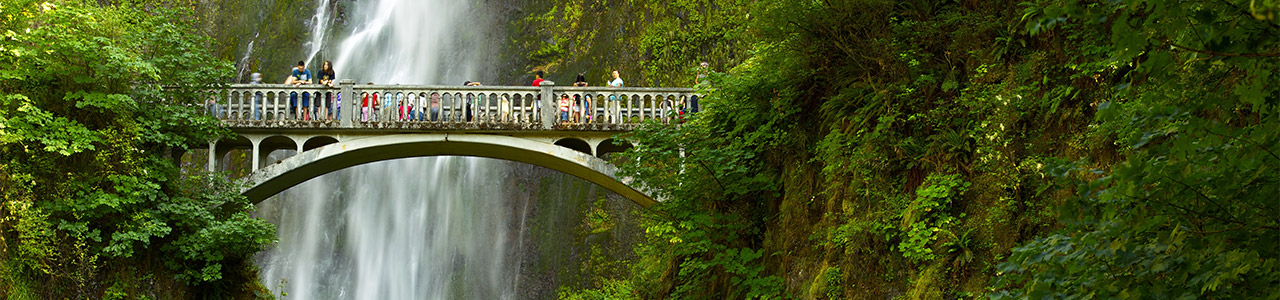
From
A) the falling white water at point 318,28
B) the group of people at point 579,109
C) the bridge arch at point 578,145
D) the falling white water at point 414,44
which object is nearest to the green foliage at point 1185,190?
the group of people at point 579,109

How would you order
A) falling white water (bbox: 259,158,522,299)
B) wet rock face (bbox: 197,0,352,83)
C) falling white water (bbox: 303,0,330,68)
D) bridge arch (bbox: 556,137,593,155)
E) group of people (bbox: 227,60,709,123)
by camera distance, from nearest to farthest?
group of people (bbox: 227,60,709,123) → bridge arch (bbox: 556,137,593,155) → falling white water (bbox: 259,158,522,299) → falling white water (bbox: 303,0,330,68) → wet rock face (bbox: 197,0,352,83)

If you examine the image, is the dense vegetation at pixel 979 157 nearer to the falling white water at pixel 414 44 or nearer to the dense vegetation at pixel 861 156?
the dense vegetation at pixel 861 156

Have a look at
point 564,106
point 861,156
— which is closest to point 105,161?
point 564,106

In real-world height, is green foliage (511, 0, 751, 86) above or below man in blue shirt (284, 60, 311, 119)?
above

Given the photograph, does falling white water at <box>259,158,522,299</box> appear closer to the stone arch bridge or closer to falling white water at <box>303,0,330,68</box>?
falling white water at <box>303,0,330,68</box>

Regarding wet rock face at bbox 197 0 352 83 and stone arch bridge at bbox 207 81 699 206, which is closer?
stone arch bridge at bbox 207 81 699 206

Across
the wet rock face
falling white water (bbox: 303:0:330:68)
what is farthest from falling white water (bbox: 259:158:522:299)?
the wet rock face

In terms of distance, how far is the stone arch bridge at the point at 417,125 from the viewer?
19.2 meters

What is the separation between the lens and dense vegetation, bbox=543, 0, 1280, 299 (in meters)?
5.12

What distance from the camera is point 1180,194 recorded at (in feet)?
17.8

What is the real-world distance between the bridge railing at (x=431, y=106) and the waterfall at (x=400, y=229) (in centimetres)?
995

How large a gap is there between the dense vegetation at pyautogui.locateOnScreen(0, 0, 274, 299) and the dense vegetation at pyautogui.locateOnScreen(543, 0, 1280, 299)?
715 cm

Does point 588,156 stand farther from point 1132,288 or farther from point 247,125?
point 1132,288

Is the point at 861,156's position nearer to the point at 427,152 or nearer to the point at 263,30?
the point at 427,152
